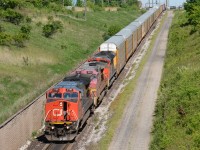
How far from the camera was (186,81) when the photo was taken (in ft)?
107

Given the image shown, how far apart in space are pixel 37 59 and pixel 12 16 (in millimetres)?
13570

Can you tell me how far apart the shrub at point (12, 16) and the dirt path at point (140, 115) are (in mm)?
21860

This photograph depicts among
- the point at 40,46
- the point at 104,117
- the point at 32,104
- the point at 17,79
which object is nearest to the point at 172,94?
the point at 104,117

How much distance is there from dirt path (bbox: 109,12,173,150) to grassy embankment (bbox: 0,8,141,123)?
8.13 metres

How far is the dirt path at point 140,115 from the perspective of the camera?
24.6 metres

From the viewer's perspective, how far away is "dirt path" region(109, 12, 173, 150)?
24641 millimetres

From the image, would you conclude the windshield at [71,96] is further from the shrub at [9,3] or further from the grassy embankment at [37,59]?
the shrub at [9,3]

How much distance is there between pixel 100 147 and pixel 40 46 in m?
30.1

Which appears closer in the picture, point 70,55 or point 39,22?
point 70,55

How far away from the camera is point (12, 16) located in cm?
5725

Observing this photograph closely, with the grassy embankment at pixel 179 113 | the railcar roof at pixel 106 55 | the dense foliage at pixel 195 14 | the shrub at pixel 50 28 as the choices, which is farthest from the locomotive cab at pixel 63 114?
the dense foliage at pixel 195 14

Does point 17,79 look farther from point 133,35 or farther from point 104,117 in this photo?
point 133,35

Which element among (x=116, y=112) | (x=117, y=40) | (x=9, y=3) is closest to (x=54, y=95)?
(x=116, y=112)

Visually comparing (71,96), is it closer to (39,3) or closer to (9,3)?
(9,3)
